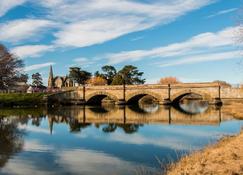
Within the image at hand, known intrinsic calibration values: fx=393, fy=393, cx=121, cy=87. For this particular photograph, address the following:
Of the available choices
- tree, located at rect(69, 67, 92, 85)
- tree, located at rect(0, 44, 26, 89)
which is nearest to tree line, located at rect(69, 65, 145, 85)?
tree, located at rect(69, 67, 92, 85)

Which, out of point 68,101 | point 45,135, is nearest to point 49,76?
point 68,101

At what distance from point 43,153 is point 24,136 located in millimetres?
9388

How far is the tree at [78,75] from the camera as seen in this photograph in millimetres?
140500

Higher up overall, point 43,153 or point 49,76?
point 49,76

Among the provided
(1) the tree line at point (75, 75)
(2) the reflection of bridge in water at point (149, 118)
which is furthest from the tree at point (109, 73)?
(2) the reflection of bridge in water at point (149, 118)

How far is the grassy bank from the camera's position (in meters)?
76.2

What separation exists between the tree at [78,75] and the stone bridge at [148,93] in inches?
1981

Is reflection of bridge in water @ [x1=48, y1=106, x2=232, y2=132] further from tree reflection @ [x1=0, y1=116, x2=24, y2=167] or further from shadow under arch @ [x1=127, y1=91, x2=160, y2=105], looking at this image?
shadow under arch @ [x1=127, y1=91, x2=160, y2=105]

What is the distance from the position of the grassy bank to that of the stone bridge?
2.43m

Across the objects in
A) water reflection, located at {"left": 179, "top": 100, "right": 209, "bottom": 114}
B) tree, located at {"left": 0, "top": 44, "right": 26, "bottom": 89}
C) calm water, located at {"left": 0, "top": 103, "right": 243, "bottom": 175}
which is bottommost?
calm water, located at {"left": 0, "top": 103, "right": 243, "bottom": 175}

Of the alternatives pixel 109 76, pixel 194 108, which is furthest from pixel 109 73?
pixel 194 108

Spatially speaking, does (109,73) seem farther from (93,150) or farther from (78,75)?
(93,150)

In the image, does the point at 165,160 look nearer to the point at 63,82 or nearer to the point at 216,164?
the point at 216,164

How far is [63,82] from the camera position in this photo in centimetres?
15662
